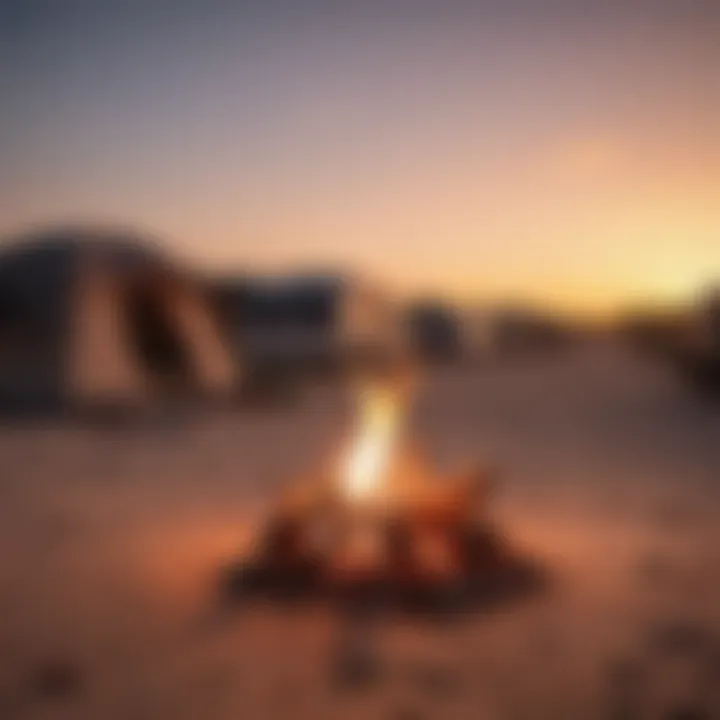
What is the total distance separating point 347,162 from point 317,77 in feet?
0.56

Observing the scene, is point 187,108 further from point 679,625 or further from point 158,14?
point 679,625

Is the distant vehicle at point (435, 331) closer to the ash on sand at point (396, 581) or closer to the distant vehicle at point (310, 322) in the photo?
the distant vehicle at point (310, 322)

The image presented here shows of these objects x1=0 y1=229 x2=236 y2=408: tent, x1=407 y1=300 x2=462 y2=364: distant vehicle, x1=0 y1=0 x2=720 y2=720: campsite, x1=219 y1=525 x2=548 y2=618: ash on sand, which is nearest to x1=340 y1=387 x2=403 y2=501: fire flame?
x1=0 y1=0 x2=720 y2=720: campsite

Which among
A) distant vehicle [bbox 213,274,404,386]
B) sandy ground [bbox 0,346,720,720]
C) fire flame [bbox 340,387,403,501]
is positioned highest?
distant vehicle [bbox 213,274,404,386]

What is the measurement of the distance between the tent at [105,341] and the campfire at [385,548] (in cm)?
109

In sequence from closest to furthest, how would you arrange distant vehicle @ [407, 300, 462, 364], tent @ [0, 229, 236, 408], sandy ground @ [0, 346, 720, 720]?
sandy ground @ [0, 346, 720, 720]
distant vehicle @ [407, 300, 462, 364]
tent @ [0, 229, 236, 408]

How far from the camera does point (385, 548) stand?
1.53 meters

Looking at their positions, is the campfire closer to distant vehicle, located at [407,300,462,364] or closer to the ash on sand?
the ash on sand

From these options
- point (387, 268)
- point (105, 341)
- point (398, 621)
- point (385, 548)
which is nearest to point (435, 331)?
point (387, 268)

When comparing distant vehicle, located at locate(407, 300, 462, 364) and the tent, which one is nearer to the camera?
distant vehicle, located at locate(407, 300, 462, 364)

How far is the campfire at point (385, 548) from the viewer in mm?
1473

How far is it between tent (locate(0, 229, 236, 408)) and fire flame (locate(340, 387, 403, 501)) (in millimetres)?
591

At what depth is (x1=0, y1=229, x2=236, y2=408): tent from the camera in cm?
273

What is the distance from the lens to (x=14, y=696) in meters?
1.15
